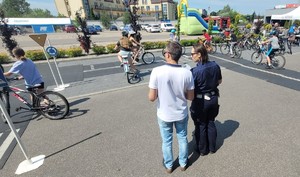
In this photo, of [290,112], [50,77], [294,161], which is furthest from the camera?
[50,77]

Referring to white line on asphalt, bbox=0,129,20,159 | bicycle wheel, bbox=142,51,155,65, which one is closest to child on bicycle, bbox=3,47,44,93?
white line on asphalt, bbox=0,129,20,159

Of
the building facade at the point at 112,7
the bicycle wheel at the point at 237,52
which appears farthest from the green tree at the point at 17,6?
the bicycle wheel at the point at 237,52

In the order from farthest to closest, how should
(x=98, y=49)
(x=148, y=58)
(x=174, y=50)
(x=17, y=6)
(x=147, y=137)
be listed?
1. (x=17, y=6)
2. (x=98, y=49)
3. (x=148, y=58)
4. (x=147, y=137)
5. (x=174, y=50)

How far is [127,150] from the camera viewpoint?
318 cm

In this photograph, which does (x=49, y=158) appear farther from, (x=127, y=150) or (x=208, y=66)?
(x=208, y=66)

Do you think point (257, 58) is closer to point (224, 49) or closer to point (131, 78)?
point (224, 49)

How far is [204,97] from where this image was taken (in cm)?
266

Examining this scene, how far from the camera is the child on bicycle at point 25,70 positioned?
13.3ft

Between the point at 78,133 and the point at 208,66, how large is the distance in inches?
119

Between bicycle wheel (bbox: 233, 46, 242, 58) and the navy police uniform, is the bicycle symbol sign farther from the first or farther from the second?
bicycle wheel (bbox: 233, 46, 242, 58)

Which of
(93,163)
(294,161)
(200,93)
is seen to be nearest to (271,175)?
(294,161)

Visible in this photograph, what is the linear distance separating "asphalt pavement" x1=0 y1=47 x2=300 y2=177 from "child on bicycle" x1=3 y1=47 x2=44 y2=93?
95 cm

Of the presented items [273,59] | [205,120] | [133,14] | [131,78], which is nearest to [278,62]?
[273,59]

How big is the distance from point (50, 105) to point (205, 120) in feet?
12.4
